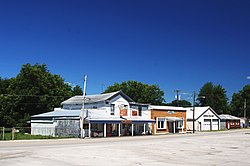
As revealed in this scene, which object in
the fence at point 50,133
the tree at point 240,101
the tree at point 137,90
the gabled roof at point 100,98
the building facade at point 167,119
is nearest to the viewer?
the fence at point 50,133

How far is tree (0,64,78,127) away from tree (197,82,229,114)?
71.1m

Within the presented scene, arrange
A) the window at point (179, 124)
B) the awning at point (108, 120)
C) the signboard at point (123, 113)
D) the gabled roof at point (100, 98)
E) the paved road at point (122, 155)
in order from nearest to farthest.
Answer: the paved road at point (122, 155)
the awning at point (108, 120)
the gabled roof at point (100, 98)
the signboard at point (123, 113)
the window at point (179, 124)

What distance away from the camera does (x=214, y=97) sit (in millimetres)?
126625

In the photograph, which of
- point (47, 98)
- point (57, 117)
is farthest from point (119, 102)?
point (47, 98)

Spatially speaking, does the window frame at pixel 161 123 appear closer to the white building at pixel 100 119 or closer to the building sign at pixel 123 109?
the white building at pixel 100 119

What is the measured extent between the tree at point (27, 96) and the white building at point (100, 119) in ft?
39.5

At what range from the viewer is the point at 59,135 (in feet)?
151

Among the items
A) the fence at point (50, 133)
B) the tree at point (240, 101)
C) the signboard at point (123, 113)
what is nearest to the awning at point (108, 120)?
the fence at point (50, 133)

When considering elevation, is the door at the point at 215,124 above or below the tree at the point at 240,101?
below

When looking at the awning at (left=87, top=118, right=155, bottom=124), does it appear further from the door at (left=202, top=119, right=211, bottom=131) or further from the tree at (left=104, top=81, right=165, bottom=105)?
the tree at (left=104, top=81, right=165, bottom=105)

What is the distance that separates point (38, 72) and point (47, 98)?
584 centimetres

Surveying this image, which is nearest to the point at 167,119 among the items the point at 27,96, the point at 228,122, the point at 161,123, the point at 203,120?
the point at 161,123

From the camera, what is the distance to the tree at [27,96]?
A: 67250mm

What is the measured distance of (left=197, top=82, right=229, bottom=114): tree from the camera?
407 feet
